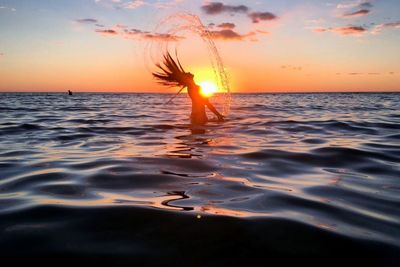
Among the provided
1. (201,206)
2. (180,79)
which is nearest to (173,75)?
(180,79)

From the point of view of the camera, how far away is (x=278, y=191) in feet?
13.8

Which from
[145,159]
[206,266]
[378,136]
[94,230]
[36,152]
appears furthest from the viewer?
[378,136]

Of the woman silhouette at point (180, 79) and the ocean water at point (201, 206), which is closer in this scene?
the ocean water at point (201, 206)

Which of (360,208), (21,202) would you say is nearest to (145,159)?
(21,202)

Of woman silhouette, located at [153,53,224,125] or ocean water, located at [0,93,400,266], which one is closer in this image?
ocean water, located at [0,93,400,266]

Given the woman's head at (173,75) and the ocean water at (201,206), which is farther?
the woman's head at (173,75)

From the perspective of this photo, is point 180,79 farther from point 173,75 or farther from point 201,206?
point 201,206

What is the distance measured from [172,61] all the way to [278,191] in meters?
7.40

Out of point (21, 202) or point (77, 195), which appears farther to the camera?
point (77, 195)

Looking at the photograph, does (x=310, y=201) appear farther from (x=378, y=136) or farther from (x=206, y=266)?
(x=378, y=136)

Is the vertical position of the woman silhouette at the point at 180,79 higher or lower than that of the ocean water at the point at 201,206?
higher

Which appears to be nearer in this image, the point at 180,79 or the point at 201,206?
the point at 201,206

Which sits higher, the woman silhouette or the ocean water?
the woman silhouette

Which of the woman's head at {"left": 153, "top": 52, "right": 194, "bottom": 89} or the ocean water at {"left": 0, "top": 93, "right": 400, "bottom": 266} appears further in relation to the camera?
the woman's head at {"left": 153, "top": 52, "right": 194, "bottom": 89}
